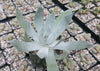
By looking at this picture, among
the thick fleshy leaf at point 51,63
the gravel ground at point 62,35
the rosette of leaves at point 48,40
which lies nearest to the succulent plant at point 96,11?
the gravel ground at point 62,35

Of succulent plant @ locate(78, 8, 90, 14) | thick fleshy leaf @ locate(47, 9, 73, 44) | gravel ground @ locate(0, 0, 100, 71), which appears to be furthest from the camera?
succulent plant @ locate(78, 8, 90, 14)

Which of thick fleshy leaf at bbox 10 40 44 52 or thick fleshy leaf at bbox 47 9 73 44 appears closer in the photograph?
thick fleshy leaf at bbox 10 40 44 52

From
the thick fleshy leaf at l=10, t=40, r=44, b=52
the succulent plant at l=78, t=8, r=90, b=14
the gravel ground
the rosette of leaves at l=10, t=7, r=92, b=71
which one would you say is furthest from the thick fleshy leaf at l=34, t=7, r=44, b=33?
the succulent plant at l=78, t=8, r=90, b=14

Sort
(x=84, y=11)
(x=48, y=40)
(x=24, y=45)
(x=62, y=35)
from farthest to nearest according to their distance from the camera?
1. (x=84, y=11)
2. (x=62, y=35)
3. (x=48, y=40)
4. (x=24, y=45)

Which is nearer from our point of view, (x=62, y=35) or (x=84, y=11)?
(x=62, y=35)

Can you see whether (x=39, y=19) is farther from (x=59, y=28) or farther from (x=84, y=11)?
(x=84, y=11)

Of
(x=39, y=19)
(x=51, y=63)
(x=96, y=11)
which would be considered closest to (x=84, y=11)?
(x=96, y=11)

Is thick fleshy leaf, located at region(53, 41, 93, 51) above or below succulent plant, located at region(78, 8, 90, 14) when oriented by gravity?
above

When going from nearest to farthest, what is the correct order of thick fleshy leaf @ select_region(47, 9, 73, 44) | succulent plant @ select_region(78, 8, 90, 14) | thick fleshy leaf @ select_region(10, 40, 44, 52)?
thick fleshy leaf @ select_region(10, 40, 44, 52), thick fleshy leaf @ select_region(47, 9, 73, 44), succulent plant @ select_region(78, 8, 90, 14)

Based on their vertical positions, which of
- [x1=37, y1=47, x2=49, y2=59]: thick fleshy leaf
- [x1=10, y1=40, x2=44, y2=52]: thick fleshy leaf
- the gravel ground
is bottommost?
the gravel ground

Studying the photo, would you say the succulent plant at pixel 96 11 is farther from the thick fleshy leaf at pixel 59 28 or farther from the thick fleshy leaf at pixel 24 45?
the thick fleshy leaf at pixel 24 45

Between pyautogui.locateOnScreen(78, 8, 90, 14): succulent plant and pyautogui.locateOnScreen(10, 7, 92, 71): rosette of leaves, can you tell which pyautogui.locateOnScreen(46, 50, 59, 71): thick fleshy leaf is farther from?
pyautogui.locateOnScreen(78, 8, 90, 14): succulent plant
